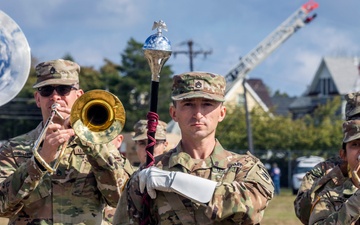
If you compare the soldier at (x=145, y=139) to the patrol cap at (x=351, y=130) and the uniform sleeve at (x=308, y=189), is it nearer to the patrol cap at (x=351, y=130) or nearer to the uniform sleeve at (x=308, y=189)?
the uniform sleeve at (x=308, y=189)

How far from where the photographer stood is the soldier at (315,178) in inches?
311

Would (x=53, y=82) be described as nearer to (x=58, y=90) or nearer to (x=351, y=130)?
(x=58, y=90)

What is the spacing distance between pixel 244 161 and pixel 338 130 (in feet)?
187

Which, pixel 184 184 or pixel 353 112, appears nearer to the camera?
pixel 184 184

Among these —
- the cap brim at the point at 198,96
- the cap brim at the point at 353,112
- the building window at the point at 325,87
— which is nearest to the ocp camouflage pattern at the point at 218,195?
the cap brim at the point at 198,96

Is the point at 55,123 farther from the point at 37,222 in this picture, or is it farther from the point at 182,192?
the point at 182,192

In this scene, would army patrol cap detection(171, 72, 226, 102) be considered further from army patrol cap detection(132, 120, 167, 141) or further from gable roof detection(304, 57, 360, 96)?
gable roof detection(304, 57, 360, 96)

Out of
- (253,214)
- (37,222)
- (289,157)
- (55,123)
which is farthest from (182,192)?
(289,157)

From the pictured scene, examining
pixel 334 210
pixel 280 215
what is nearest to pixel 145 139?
pixel 334 210

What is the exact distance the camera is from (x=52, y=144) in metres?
7.07

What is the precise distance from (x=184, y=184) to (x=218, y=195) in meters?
0.21

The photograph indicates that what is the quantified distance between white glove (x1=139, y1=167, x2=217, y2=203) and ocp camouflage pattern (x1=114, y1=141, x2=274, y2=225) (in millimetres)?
52

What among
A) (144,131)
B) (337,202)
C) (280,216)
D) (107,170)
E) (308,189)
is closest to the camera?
(337,202)

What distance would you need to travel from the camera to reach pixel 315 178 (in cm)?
899
